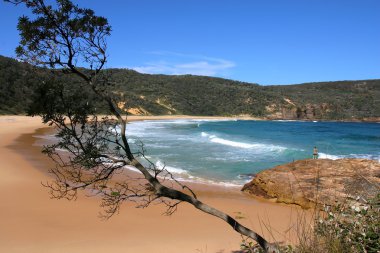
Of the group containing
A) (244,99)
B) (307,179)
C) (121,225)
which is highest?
(244,99)

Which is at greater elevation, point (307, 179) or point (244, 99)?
point (244, 99)

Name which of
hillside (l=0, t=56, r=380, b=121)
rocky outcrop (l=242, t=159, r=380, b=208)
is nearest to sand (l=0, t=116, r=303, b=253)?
rocky outcrop (l=242, t=159, r=380, b=208)

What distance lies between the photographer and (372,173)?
9797 mm

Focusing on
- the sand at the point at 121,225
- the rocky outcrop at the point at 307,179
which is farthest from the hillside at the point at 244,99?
the sand at the point at 121,225

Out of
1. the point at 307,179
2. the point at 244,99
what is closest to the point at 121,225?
the point at 307,179

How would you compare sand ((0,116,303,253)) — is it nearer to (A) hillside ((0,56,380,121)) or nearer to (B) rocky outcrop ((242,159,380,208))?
(B) rocky outcrop ((242,159,380,208))

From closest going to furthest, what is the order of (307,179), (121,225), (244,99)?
(121,225) < (307,179) < (244,99)

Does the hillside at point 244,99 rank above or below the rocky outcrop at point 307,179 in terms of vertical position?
above

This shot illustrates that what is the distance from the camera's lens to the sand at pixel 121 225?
6.38 meters

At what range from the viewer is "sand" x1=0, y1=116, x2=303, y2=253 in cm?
638

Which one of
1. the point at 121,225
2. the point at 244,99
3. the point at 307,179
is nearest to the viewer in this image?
the point at 121,225

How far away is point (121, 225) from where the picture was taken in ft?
24.4

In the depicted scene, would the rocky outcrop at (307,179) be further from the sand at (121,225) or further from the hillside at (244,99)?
the hillside at (244,99)

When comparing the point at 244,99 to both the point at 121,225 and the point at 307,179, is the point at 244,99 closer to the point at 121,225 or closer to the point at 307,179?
the point at 307,179
